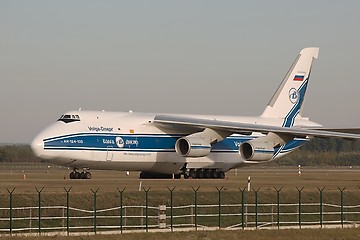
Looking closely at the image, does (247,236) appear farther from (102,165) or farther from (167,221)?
(102,165)

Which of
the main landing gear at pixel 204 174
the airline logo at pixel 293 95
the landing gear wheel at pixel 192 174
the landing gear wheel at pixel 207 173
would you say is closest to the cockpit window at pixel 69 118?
the main landing gear at pixel 204 174

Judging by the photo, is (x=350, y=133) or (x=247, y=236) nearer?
(x=247, y=236)

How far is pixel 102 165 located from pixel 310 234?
63.7ft

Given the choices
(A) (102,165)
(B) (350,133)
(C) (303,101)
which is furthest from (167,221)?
(C) (303,101)

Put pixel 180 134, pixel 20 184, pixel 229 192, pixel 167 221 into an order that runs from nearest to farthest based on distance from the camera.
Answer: pixel 167 221
pixel 229 192
pixel 20 184
pixel 180 134

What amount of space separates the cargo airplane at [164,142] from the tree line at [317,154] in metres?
25.8

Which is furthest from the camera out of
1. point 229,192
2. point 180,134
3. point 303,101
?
point 303,101

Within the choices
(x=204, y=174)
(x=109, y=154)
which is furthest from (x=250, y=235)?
(x=204, y=174)

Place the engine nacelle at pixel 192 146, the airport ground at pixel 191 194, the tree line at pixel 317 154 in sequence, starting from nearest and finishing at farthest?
1. the airport ground at pixel 191 194
2. the engine nacelle at pixel 192 146
3. the tree line at pixel 317 154

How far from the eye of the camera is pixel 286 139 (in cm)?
5456

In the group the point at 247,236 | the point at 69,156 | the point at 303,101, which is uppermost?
the point at 303,101

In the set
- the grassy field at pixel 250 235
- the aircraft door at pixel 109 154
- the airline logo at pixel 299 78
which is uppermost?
the airline logo at pixel 299 78

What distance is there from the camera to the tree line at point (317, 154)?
8531 centimetres

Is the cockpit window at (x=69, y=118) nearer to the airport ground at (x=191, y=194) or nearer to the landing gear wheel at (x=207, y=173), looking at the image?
the airport ground at (x=191, y=194)
